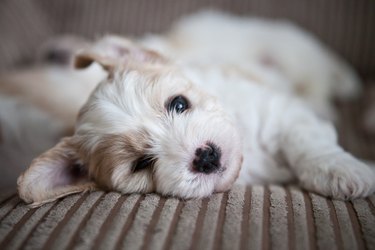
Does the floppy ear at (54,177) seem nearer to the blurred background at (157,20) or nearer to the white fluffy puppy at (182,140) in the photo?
the white fluffy puppy at (182,140)

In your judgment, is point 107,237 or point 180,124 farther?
point 180,124

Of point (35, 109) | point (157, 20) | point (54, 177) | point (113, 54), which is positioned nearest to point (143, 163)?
point (54, 177)

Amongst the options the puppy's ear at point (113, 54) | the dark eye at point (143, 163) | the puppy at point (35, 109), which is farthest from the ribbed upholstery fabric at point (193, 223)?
the puppy at point (35, 109)

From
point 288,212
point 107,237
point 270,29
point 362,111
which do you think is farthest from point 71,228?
point 270,29

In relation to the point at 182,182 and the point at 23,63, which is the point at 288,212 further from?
the point at 23,63

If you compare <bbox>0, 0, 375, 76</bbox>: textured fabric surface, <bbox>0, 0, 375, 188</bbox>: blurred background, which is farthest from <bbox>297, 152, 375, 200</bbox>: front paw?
<bbox>0, 0, 375, 76</bbox>: textured fabric surface

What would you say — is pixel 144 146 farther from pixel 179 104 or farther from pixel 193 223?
pixel 193 223
